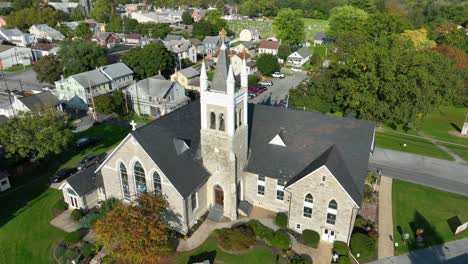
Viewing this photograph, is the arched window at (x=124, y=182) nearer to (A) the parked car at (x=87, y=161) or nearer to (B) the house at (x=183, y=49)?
(A) the parked car at (x=87, y=161)

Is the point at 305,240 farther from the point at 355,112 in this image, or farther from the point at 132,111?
the point at 132,111

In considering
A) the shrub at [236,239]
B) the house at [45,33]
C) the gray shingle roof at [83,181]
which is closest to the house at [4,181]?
the gray shingle roof at [83,181]

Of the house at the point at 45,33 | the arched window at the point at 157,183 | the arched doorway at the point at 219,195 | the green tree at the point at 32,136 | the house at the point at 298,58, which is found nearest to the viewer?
the arched window at the point at 157,183

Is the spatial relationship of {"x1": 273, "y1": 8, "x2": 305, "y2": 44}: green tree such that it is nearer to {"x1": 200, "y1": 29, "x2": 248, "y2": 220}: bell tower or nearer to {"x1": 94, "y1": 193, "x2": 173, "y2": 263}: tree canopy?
{"x1": 200, "y1": 29, "x2": 248, "y2": 220}: bell tower

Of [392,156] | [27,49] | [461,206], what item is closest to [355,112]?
[392,156]

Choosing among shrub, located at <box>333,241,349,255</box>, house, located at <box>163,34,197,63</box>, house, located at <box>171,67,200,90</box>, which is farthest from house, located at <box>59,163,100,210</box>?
house, located at <box>163,34,197,63</box>

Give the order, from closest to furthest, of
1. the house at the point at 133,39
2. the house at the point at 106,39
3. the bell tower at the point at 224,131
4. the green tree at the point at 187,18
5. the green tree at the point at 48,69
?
1. the bell tower at the point at 224,131
2. the green tree at the point at 48,69
3. the house at the point at 106,39
4. the house at the point at 133,39
5. the green tree at the point at 187,18

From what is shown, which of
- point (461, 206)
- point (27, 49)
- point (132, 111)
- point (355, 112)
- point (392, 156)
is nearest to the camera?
point (461, 206)
